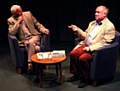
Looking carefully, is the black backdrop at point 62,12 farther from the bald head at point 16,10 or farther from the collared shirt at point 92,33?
the collared shirt at point 92,33

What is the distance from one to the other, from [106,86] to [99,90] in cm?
20

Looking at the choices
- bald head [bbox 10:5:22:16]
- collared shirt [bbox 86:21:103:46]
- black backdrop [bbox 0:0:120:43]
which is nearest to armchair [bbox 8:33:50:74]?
bald head [bbox 10:5:22:16]

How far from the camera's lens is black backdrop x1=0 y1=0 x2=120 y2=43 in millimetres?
6840

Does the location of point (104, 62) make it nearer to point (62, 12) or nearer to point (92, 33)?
point (92, 33)

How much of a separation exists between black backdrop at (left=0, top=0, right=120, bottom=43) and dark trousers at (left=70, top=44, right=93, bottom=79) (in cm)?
217

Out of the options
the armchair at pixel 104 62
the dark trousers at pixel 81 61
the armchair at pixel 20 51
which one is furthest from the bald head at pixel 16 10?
the armchair at pixel 104 62

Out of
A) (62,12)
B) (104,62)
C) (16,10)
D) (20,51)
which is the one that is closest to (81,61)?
(104,62)

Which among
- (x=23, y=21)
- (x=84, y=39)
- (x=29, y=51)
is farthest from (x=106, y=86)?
(x=23, y=21)

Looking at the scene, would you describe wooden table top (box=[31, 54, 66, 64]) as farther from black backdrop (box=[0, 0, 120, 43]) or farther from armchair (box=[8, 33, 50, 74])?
black backdrop (box=[0, 0, 120, 43])

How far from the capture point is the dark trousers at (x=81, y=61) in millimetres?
4469

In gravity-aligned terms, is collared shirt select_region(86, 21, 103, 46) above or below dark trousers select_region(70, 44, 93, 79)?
above

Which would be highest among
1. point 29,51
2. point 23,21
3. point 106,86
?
point 23,21

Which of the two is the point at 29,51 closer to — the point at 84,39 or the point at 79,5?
the point at 84,39

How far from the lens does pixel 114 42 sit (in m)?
4.56
